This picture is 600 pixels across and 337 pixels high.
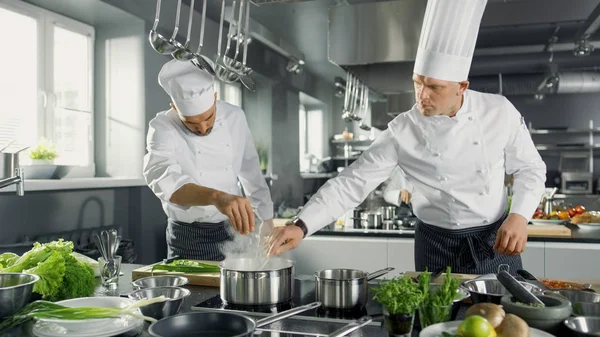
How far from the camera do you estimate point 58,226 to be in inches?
142

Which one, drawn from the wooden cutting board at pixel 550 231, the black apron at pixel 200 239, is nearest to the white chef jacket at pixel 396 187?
the wooden cutting board at pixel 550 231

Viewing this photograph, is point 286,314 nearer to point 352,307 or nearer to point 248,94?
point 352,307

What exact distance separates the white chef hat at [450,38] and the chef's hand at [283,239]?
880 mm

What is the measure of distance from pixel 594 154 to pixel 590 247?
611 cm

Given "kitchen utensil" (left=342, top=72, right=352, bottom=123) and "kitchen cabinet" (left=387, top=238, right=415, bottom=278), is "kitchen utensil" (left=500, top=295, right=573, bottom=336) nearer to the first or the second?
"kitchen cabinet" (left=387, top=238, right=415, bottom=278)

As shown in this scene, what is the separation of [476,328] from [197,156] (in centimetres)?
191

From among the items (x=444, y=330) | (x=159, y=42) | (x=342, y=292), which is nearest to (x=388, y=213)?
(x=159, y=42)

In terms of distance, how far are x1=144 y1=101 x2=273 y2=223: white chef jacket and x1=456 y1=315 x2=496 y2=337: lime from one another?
1510 mm

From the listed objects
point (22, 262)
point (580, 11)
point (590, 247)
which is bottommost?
point (590, 247)

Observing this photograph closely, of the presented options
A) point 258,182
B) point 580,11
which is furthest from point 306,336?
point 580,11

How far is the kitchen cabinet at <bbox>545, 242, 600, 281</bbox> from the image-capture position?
3367 millimetres

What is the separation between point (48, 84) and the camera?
12.8 ft

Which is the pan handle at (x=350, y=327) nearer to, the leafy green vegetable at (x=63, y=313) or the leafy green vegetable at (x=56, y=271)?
the leafy green vegetable at (x=63, y=313)

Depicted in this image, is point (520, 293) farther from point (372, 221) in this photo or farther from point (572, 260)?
point (372, 221)
